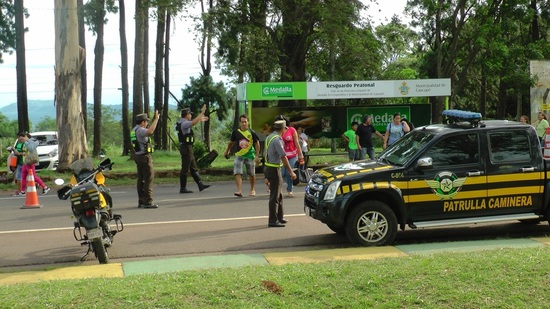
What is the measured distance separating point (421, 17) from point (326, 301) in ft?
105

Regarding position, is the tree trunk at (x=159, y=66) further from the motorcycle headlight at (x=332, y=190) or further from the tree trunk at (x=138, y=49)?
the motorcycle headlight at (x=332, y=190)

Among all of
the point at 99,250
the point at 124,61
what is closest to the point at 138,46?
the point at 124,61

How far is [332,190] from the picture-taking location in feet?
29.3

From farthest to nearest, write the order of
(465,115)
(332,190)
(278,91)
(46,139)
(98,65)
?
(98,65)
(46,139)
(278,91)
(465,115)
(332,190)

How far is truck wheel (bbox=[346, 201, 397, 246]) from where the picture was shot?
8.89 m

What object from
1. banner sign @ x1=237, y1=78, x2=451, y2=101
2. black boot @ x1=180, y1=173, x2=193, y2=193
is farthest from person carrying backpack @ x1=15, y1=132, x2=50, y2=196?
banner sign @ x1=237, y1=78, x2=451, y2=101

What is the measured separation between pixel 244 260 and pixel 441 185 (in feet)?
9.32

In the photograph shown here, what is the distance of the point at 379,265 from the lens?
679 centimetres

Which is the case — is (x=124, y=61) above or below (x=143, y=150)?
above

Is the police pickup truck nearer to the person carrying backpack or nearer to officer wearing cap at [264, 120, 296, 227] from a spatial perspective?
officer wearing cap at [264, 120, 296, 227]

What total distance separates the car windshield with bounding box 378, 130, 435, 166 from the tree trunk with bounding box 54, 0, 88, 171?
Result: 14.9 m

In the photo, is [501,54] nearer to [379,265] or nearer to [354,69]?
[354,69]

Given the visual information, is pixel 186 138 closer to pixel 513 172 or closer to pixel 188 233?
pixel 188 233

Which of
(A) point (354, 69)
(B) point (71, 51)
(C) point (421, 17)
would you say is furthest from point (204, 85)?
(B) point (71, 51)
